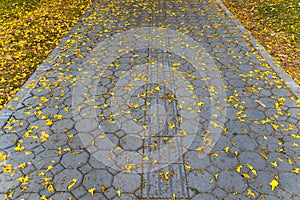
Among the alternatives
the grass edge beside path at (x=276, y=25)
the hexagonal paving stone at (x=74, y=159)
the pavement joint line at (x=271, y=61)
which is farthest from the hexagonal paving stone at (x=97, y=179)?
the grass edge beside path at (x=276, y=25)

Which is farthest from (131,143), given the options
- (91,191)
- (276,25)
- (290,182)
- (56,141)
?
(276,25)

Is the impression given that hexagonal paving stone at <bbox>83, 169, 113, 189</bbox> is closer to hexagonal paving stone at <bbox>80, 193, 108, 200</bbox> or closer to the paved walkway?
the paved walkway

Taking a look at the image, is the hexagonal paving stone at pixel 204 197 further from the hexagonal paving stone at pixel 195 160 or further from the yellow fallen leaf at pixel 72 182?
the yellow fallen leaf at pixel 72 182

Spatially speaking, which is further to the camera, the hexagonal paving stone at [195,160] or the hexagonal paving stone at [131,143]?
the hexagonal paving stone at [131,143]

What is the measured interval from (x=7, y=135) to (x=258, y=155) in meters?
3.77

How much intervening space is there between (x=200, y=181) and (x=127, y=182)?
3.09 ft

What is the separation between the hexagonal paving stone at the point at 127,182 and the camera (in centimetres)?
338

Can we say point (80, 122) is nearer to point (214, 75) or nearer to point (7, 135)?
point (7, 135)

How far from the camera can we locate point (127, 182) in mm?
3457

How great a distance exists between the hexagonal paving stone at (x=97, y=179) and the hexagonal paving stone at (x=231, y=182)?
56.3 inches

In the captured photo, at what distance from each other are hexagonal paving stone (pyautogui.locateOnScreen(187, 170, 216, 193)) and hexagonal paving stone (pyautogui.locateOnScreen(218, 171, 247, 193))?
11cm

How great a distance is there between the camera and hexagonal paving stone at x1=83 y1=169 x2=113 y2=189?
3420mm

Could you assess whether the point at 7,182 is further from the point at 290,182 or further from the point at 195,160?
the point at 290,182

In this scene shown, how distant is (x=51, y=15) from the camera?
29.0 feet
